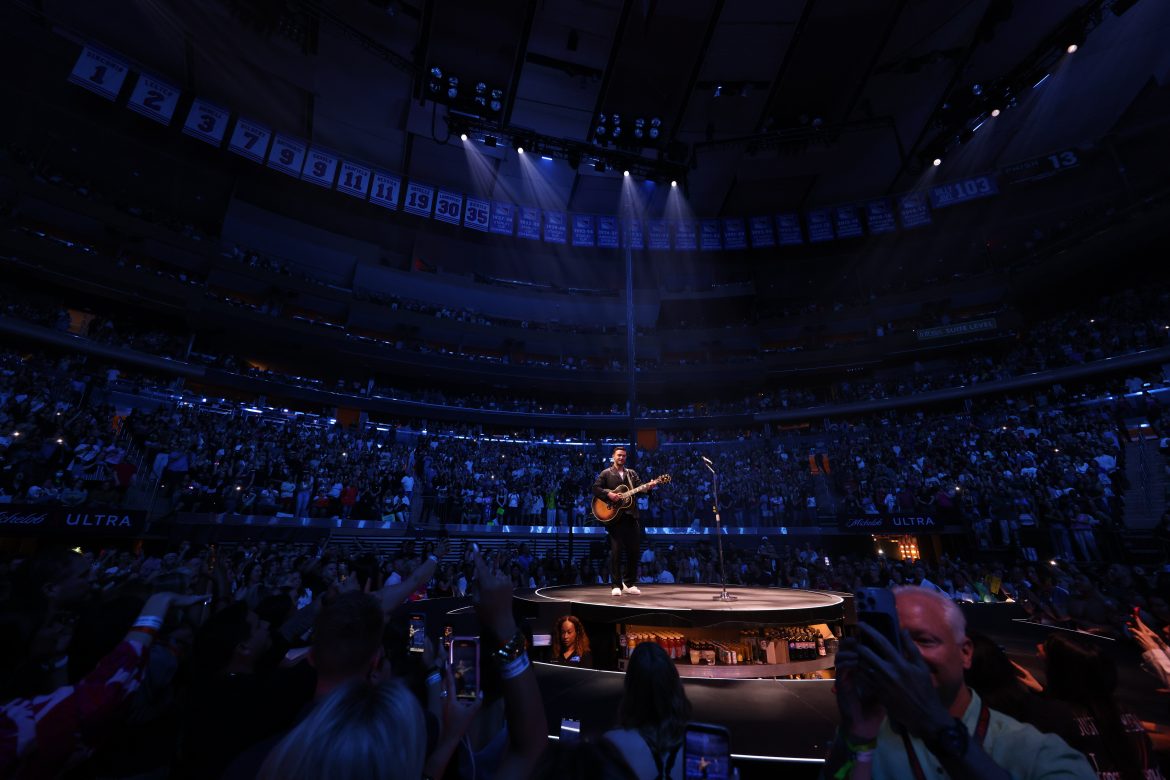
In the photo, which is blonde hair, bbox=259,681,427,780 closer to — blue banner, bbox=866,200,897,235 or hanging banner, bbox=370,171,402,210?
→ hanging banner, bbox=370,171,402,210

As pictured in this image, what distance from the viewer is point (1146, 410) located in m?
16.1

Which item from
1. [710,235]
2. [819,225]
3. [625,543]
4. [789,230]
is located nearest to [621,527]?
[625,543]

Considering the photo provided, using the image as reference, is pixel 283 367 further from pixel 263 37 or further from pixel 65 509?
pixel 65 509

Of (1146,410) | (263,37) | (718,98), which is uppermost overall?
(718,98)

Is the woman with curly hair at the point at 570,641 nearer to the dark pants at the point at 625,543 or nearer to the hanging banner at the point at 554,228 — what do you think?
the dark pants at the point at 625,543

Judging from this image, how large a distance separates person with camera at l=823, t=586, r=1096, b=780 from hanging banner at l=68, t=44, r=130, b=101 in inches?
1028

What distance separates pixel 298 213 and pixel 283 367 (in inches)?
322

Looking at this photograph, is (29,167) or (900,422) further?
(900,422)

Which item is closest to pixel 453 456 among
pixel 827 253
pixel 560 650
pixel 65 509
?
pixel 65 509

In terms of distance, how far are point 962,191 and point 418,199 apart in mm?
28897

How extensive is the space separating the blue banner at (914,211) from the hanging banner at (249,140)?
3217 centimetres

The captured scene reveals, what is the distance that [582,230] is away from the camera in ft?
87.9

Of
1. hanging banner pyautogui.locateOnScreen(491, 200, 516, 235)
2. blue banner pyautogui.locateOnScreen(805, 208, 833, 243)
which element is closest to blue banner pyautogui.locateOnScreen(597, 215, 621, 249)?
hanging banner pyautogui.locateOnScreen(491, 200, 516, 235)

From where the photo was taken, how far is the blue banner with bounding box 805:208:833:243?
26719 mm
